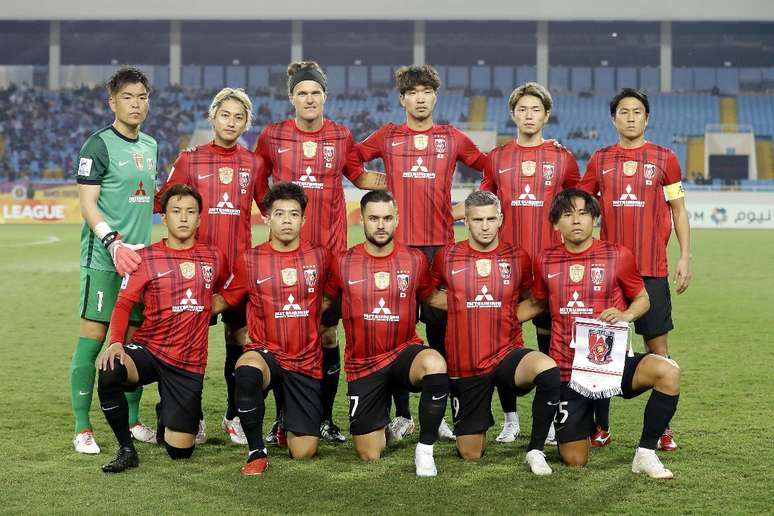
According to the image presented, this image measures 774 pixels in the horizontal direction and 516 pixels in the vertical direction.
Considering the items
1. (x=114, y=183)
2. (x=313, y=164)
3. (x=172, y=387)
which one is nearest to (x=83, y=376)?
(x=172, y=387)

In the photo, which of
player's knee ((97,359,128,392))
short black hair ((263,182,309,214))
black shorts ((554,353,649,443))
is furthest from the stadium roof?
player's knee ((97,359,128,392))

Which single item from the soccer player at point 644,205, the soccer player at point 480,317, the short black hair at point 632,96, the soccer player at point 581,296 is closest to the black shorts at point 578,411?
the soccer player at point 581,296

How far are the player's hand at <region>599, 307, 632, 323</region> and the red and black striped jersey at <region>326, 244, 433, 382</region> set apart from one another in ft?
2.97

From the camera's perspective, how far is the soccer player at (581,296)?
16.5 feet

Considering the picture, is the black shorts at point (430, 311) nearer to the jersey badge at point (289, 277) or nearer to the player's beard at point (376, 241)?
the player's beard at point (376, 241)

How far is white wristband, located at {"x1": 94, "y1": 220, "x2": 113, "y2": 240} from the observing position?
17.3 feet

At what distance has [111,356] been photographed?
4.93m

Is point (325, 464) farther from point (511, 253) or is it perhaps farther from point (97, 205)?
point (97, 205)

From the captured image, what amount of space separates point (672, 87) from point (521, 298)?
→ 3991 cm

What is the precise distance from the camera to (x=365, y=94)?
143ft

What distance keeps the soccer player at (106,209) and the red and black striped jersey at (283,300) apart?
66 centimetres

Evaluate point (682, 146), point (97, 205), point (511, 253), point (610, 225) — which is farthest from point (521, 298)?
point (682, 146)

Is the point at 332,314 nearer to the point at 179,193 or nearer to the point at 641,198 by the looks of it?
the point at 179,193

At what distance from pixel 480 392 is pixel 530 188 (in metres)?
1.19
